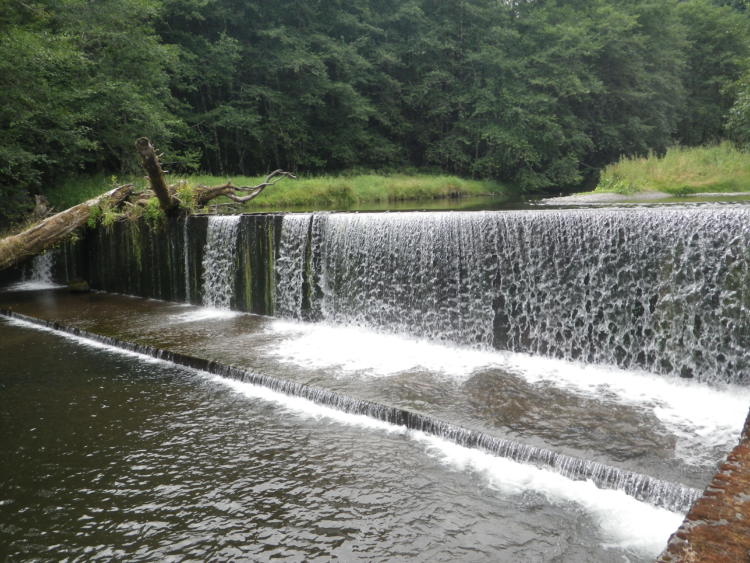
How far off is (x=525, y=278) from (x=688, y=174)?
40.8 ft

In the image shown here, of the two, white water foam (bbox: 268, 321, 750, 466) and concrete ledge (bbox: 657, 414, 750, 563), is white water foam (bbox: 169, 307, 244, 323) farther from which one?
concrete ledge (bbox: 657, 414, 750, 563)

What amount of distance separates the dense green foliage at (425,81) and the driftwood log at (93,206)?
5869 mm

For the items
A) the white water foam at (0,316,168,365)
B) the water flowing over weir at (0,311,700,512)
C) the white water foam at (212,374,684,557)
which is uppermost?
the white water foam at (0,316,168,365)

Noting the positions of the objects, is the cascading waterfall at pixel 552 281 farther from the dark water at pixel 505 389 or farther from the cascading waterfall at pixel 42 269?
the cascading waterfall at pixel 42 269

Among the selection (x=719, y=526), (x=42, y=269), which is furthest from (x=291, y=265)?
(x=42, y=269)

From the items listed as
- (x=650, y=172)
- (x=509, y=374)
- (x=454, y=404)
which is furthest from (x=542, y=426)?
(x=650, y=172)

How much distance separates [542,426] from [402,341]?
3.31m

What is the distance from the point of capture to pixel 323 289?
873cm

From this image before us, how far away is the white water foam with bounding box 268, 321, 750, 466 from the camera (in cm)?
450

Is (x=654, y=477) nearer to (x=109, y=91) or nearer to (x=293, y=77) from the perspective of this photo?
(x=109, y=91)

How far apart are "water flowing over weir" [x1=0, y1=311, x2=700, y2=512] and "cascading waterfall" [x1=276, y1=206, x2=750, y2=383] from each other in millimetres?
2534


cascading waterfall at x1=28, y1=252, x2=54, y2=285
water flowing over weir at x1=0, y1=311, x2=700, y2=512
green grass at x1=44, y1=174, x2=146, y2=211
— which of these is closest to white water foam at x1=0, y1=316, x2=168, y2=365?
water flowing over weir at x1=0, y1=311, x2=700, y2=512

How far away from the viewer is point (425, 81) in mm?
28703

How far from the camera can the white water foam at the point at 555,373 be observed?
4504 mm
